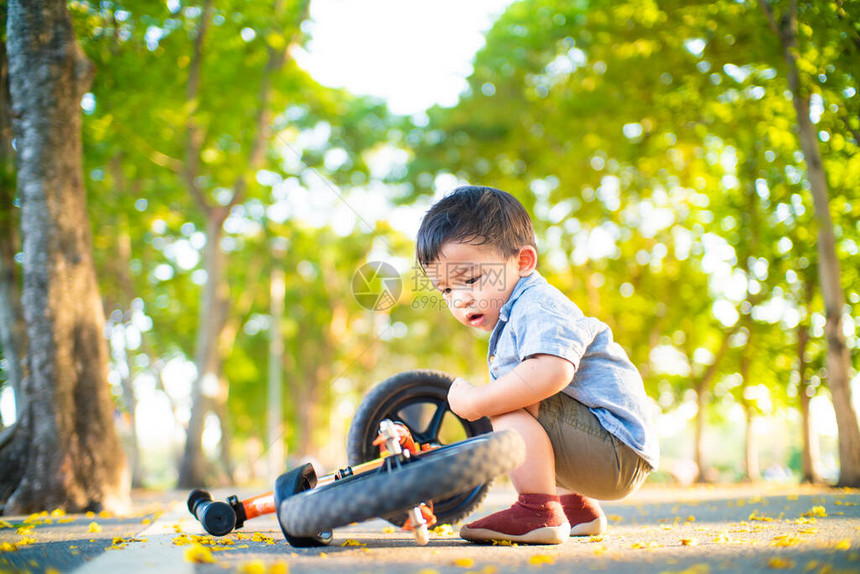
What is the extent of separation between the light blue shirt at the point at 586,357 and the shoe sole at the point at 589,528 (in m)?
0.51

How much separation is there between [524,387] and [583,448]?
420 millimetres

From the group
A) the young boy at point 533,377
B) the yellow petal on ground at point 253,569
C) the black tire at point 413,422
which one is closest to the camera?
the yellow petal on ground at point 253,569

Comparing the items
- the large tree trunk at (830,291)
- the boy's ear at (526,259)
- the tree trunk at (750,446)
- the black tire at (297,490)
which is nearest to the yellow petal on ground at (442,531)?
the black tire at (297,490)

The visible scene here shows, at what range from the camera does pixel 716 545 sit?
254 cm

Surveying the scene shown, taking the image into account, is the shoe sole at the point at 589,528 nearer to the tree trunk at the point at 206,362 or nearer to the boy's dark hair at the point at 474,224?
the boy's dark hair at the point at 474,224

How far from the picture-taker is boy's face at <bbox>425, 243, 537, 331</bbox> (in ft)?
9.42

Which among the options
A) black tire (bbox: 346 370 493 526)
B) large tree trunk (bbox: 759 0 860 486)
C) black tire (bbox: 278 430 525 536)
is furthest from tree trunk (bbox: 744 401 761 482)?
black tire (bbox: 278 430 525 536)

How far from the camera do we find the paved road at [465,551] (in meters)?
2.01

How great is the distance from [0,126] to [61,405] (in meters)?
3.93

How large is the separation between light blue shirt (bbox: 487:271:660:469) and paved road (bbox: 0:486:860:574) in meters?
0.48

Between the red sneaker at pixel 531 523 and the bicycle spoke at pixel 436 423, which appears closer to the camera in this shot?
the red sneaker at pixel 531 523

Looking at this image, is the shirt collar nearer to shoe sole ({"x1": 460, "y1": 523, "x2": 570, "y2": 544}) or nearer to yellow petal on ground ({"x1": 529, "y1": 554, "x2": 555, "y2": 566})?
shoe sole ({"x1": 460, "y1": 523, "x2": 570, "y2": 544})

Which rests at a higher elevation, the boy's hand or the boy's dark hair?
the boy's dark hair

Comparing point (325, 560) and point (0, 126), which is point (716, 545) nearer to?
point (325, 560)
